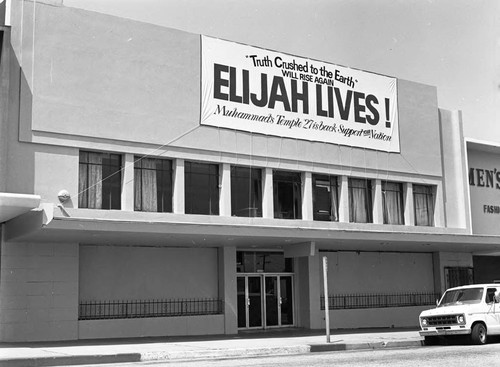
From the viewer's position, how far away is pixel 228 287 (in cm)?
2372

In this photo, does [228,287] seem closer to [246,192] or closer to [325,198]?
[246,192]

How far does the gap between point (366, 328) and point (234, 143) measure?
29.5 feet

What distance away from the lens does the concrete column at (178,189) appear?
2247cm

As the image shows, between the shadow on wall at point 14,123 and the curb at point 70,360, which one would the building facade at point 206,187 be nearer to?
the shadow on wall at point 14,123

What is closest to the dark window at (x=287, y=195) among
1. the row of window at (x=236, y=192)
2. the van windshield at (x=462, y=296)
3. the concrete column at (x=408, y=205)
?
the row of window at (x=236, y=192)

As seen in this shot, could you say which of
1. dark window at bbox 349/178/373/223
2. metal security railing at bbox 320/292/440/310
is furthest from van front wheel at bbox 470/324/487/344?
dark window at bbox 349/178/373/223

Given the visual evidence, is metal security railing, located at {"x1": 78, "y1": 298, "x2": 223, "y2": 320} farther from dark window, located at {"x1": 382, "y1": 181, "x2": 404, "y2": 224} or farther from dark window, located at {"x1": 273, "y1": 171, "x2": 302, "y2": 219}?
dark window, located at {"x1": 382, "y1": 181, "x2": 404, "y2": 224}

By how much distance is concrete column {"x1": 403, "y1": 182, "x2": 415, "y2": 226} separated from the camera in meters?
28.5

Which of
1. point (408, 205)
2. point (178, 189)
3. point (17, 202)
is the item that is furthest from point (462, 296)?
point (17, 202)

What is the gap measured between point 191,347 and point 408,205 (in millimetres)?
13581

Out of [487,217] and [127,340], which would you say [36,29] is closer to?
[127,340]

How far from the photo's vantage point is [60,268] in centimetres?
2047

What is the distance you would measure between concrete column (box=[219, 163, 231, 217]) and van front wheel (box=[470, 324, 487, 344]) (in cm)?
870

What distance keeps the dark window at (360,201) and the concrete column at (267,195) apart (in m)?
4.05
